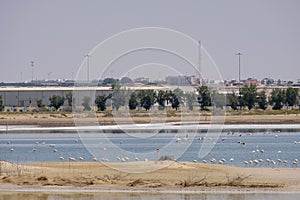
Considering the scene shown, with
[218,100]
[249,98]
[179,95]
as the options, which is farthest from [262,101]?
[179,95]

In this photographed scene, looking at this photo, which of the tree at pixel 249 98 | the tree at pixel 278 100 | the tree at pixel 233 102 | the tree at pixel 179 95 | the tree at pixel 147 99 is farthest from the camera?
the tree at pixel 278 100

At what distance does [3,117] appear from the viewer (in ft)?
342

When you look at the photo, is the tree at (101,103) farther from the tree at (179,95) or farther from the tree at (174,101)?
the tree at (179,95)

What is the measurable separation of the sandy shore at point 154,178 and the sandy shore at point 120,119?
1932 inches

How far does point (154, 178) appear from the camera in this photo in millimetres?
30953

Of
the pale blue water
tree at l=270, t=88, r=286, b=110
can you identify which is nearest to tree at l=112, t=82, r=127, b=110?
the pale blue water

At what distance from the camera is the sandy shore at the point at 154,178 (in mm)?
28938

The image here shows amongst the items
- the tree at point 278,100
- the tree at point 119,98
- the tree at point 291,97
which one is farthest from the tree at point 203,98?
the tree at point 291,97

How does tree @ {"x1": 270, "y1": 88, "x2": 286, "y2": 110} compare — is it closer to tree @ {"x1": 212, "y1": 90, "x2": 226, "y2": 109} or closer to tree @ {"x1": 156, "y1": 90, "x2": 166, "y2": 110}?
tree @ {"x1": 212, "y1": 90, "x2": 226, "y2": 109}

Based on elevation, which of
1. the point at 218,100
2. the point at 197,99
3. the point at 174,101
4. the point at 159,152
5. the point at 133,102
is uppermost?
the point at 197,99

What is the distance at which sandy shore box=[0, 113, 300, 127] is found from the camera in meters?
88.5

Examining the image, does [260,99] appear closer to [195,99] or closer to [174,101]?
[174,101]

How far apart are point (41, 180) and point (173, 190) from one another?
5.04 metres

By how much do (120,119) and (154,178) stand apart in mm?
58765
